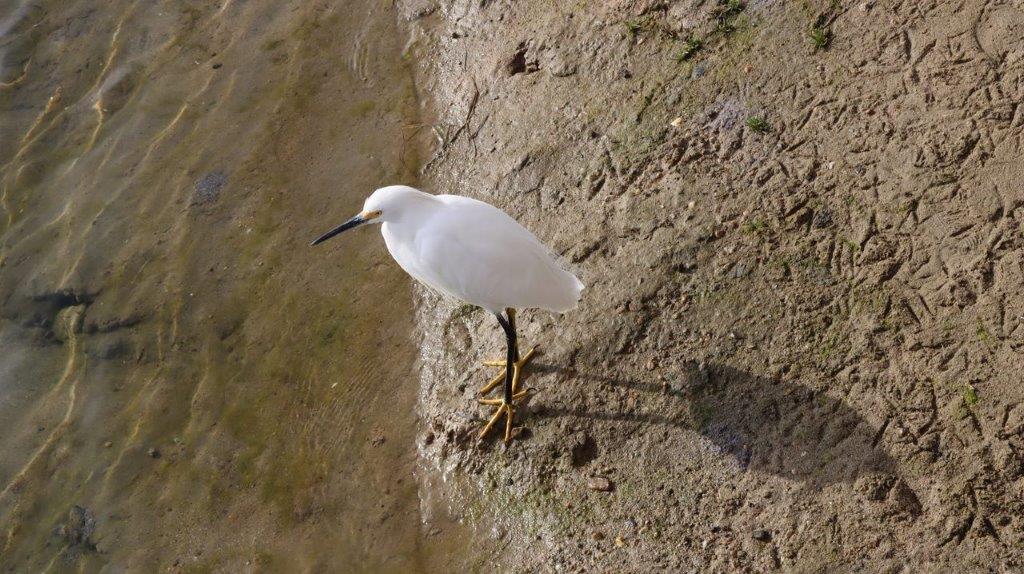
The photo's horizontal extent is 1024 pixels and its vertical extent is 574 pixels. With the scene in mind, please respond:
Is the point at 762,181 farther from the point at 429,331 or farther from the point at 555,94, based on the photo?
the point at 429,331

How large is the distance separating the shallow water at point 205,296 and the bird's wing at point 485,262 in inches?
38.4

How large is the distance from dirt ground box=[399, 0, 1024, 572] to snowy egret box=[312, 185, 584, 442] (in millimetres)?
483

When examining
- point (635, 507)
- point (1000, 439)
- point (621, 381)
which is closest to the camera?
point (1000, 439)

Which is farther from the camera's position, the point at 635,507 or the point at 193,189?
the point at 193,189

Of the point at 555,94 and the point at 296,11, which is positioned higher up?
the point at 296,11

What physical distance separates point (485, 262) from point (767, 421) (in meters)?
1.38

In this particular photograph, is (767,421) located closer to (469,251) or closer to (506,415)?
(506,415)

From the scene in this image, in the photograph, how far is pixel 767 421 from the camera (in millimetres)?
3191

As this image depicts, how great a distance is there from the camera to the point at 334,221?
4.88 metres

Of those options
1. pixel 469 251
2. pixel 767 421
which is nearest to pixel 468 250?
pixel 469 251

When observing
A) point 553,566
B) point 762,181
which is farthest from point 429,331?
point 762,181

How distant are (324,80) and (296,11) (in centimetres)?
89

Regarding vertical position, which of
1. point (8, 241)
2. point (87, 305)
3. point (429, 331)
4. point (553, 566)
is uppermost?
point (8, 241)

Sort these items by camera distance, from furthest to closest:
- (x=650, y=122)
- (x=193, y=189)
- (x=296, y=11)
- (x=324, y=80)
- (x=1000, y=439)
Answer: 1. (x=296, y=11)
2. (x=324, y=80)
3. (x=193, y=189)
4. (x=650, y=122)
5. (x=1000, y=439)
